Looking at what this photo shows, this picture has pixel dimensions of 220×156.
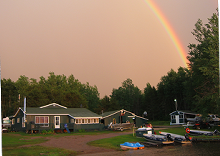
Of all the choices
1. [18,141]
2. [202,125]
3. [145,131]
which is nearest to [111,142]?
[145,131]

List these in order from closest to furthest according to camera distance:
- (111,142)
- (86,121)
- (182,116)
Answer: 1. (111,142)
2. (86,121)
3. (182,116)

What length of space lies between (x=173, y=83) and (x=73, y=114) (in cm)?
5171

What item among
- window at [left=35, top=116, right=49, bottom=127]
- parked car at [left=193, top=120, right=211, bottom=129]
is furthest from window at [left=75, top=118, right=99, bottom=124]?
parked car at [left=193, top=120, right=211, bottom=129]

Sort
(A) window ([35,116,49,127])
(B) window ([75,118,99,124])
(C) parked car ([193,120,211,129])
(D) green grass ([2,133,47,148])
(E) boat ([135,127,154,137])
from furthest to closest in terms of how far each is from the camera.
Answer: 1. (B) window ([75,118,99,124])
2. (A) window ([35,116,49,127])
3. (C) parked car ([193,120,211,129])
4. (E) boat ([135,127,154,137])
5. (D) green grass ([2,133,47,148])

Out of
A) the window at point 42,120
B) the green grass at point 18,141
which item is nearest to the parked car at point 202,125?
the green grass at point 18,141

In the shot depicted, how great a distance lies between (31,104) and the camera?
71.9 m

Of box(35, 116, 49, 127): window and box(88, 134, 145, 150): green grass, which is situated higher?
box(35, 116, 49, 127): window

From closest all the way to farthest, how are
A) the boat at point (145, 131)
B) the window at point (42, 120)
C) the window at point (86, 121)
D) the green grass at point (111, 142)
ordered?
the green grass at point (111, 142) < the boat at point (145, 131) < the window at point (42, 120) < the window at point (86, 121)

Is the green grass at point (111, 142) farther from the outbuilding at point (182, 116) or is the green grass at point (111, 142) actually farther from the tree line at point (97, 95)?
the outbuilding at point (182, 116)

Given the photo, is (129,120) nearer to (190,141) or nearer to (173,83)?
(190,141)

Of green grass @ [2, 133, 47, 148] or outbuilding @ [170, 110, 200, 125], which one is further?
outbuilding @ [170, 110, 200, 125]

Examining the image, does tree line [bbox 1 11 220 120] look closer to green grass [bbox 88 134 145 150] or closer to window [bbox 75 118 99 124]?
window [bbox 75 118 99 124]

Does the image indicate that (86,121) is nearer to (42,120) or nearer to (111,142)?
(42,120)

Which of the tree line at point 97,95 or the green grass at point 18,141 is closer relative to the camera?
the green grass at point 18,141
